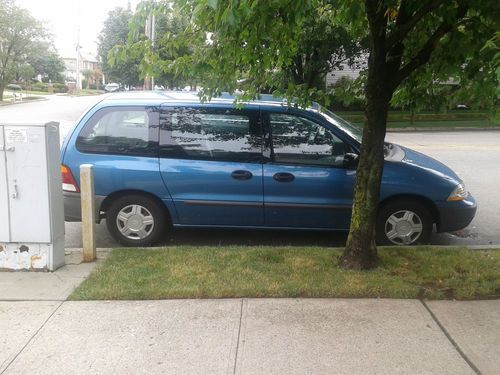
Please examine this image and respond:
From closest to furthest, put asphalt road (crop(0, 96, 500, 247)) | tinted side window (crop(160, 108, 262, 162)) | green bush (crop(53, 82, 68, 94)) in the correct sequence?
tinted side window (crop(160, 108, 262, 162)) < asphalt road (crop(0, 96, 500, 247)) < green bush (crop(53, 82, 68, 94))

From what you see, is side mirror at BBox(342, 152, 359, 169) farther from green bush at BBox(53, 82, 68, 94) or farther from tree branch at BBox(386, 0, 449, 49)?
green bush at BBox(53, 82, 68, 94)

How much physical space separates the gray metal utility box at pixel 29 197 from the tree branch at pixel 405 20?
10.4ft

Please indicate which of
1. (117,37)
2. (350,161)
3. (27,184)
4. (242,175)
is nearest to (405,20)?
(350,161)

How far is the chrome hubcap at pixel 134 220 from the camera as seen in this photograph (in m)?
5.84

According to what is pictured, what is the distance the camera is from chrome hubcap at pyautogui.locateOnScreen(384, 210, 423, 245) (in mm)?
5781

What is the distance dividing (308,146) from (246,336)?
2.59 meters

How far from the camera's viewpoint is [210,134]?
577 cm

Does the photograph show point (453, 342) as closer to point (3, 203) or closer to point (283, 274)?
point (283, 274)

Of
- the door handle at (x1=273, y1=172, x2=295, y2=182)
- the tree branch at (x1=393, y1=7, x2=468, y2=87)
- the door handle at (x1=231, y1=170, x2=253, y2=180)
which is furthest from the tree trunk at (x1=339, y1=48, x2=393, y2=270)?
the door handle at (x1=231, y1=170, x2=253, y2=180)

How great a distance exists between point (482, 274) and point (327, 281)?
4.78 ft

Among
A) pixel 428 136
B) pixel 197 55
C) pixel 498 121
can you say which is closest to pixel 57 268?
pixel 197 55

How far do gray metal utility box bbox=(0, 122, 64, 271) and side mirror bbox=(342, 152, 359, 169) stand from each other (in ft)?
9.59

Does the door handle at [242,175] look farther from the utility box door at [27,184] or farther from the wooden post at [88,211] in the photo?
the utility box door at [27,184]

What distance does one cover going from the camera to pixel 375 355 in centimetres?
345
